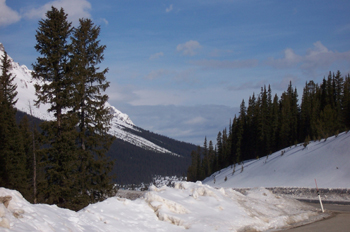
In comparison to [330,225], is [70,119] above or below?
above

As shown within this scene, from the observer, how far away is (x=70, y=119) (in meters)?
17.8

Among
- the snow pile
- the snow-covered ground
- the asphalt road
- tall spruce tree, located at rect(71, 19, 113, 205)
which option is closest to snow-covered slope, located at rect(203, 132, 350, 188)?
the asphalt road

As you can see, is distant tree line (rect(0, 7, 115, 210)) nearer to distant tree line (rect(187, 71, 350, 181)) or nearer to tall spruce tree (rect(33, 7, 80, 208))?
tall spruce tree (rect(33, 7, 80, 208))

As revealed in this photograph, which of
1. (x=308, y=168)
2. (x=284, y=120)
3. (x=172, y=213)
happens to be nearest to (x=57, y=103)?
(x=172, y=213)

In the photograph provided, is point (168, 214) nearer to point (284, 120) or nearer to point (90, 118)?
point (90, 118)

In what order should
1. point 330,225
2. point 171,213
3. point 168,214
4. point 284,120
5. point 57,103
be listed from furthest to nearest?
point 284,120 < point 57,103 < point 330,225 < point 171,213 < point 168,214

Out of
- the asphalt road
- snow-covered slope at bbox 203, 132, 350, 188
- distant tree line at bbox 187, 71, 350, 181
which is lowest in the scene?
the asphalt road

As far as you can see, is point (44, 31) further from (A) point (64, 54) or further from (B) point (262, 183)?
(B) point (262, 183)

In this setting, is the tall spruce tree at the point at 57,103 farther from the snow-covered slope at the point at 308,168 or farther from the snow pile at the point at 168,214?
the snow-covered slope at the point at 308,168

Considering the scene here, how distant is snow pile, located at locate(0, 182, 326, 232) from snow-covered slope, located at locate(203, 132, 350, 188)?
13.6 metres

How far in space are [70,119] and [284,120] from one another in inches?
2292

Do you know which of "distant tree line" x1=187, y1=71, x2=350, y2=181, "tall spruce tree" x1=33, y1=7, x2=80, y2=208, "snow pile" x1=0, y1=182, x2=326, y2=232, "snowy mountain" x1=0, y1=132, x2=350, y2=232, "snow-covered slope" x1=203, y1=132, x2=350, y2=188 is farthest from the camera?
"distant tree line" x1=187, y1=71, x2=350, y2=181

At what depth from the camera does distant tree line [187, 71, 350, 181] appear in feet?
194

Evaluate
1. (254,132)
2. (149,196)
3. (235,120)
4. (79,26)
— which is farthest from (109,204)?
(235,120)
